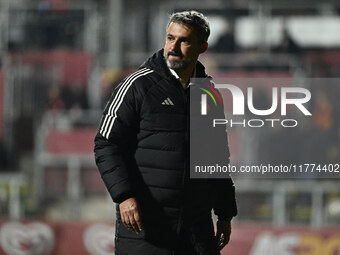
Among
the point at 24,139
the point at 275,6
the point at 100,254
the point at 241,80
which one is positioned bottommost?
the point at 100,254

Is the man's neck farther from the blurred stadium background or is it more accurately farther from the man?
the blurred stadium background

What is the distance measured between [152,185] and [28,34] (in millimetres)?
9863

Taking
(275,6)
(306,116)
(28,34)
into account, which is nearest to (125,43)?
(28,34)

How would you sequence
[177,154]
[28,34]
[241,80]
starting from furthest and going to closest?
[28,34] → [241,80] → [177,154]

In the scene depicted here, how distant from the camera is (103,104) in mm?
11930

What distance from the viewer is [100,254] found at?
9805 mm

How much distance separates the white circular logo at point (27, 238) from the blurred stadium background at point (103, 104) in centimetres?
1

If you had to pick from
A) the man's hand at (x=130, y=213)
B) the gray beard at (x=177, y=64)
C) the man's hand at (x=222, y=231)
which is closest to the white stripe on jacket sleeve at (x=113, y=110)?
the gray beard at (x=177, y=64)

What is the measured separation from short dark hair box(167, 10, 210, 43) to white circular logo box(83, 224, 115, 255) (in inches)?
245

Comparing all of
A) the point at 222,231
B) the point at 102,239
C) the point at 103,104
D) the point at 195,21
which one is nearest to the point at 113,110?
the point at 195,21

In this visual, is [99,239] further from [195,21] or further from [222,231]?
[195,21]

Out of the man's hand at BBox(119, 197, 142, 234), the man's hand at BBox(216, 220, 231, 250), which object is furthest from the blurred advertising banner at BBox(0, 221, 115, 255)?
the man's hand at BBox(119, 197, 142, 234)

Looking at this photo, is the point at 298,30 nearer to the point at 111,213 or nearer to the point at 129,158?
the point at 111,213

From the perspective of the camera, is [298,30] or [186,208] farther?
[298,30]
